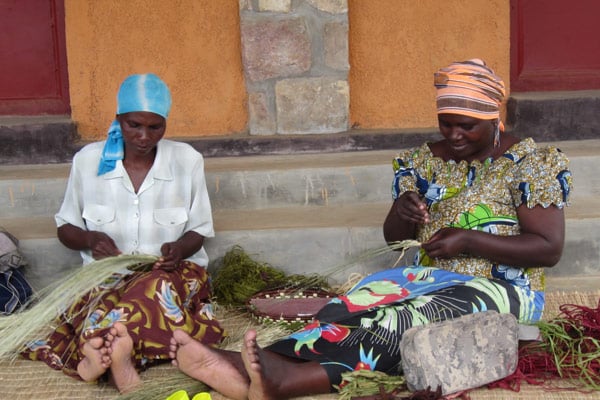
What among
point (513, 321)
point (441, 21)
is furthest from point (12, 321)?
point (441, 21)

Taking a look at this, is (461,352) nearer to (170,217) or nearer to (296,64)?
(170,217)

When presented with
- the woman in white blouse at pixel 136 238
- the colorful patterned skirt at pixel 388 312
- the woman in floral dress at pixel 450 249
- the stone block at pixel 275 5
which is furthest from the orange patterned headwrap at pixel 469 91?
the stone block at pixel 275 5

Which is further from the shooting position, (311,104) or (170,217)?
(311,104)

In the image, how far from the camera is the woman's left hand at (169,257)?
3748 millimetres

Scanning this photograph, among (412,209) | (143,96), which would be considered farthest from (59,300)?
(412,209)

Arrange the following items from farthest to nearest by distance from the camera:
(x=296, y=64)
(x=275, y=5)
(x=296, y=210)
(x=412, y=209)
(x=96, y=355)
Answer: (x=296, y=64)
(x=275, y=5)
(x=296, y=210)
(x=412, y=209)
(x=96, y=355)

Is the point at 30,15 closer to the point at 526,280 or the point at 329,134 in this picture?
the point at 329,134

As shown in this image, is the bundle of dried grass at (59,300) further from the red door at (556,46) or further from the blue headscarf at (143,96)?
the red door at (556,46)

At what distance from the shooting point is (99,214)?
12.9 ft

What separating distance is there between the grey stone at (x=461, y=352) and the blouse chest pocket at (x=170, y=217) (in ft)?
4.04

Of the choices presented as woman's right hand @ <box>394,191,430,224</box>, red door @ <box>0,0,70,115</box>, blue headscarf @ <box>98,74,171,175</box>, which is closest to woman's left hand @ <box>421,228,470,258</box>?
woman's right hand @ <box>394,191,430,224</box>

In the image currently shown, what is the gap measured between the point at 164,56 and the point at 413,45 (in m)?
1.43

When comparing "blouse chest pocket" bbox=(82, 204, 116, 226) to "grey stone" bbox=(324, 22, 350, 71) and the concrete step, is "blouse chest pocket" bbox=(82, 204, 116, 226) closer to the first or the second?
the concrete step

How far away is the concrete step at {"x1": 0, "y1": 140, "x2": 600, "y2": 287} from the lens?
4500mm
